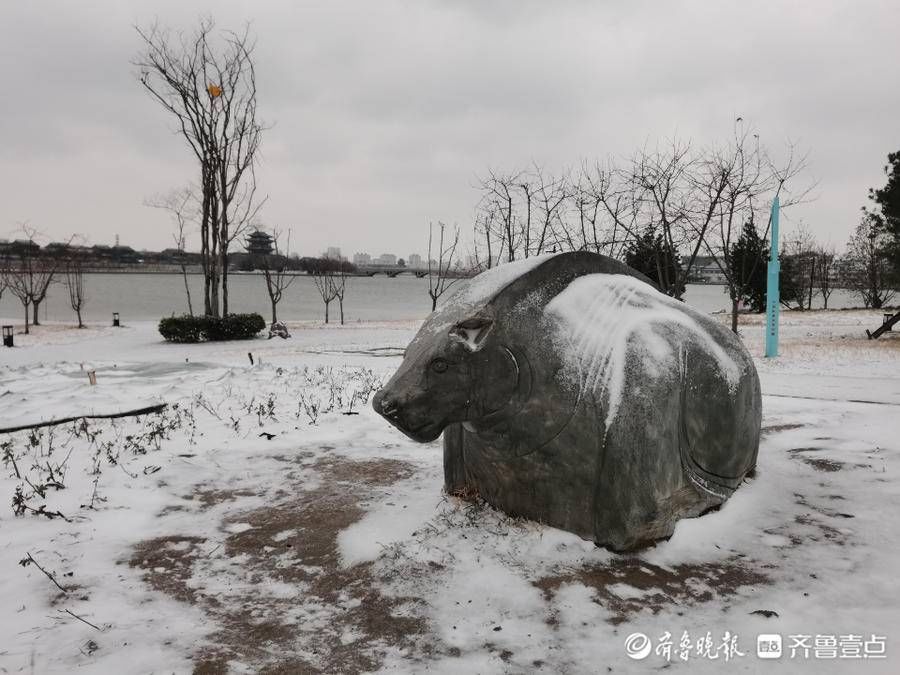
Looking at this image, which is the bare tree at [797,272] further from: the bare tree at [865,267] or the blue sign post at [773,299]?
the blue sign post at [773,299]

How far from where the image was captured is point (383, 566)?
3557 millimetres

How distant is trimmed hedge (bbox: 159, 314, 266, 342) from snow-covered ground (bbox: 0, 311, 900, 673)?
13457 mm

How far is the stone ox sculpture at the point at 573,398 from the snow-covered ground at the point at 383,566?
285mm

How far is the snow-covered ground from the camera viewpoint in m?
2.75

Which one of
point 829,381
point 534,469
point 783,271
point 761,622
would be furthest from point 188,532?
point 783,271

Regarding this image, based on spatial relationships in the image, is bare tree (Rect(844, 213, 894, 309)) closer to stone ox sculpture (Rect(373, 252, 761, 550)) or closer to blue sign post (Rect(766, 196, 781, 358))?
blue sign post (Rect(766, 196, 781, 358))

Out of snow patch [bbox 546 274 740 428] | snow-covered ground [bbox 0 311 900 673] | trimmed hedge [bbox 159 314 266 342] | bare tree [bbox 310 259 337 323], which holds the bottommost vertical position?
snow-covered ground [bbox 0 311 900 673]

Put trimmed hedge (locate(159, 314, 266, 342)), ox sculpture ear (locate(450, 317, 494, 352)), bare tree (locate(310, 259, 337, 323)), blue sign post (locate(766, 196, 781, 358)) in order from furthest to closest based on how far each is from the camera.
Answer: bare tree (locate(310, 259, 337, 323))
trimmed hedge (locate(159, 314, 266, 342))
blue sign post (locate(766, 196, 781, 358))
ox sculpture ear (locate(450, 317, 494, 352))

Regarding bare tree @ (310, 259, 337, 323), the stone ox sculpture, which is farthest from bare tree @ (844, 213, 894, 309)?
the stone ox sculpture

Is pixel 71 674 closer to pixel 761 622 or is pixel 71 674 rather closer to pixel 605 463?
pixel 605 463

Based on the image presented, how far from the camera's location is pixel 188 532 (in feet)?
13.3

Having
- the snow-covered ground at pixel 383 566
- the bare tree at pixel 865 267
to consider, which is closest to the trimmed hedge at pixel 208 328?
the snow-covered ground at pixel 383 566

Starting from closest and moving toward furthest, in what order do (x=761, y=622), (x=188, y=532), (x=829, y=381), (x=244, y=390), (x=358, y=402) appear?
(x=761, y=622) < (x=188, y=532) < (x=358, y=402) < (x=244, y=390) < (x=829, y=381)

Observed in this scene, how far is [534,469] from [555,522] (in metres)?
0.38
